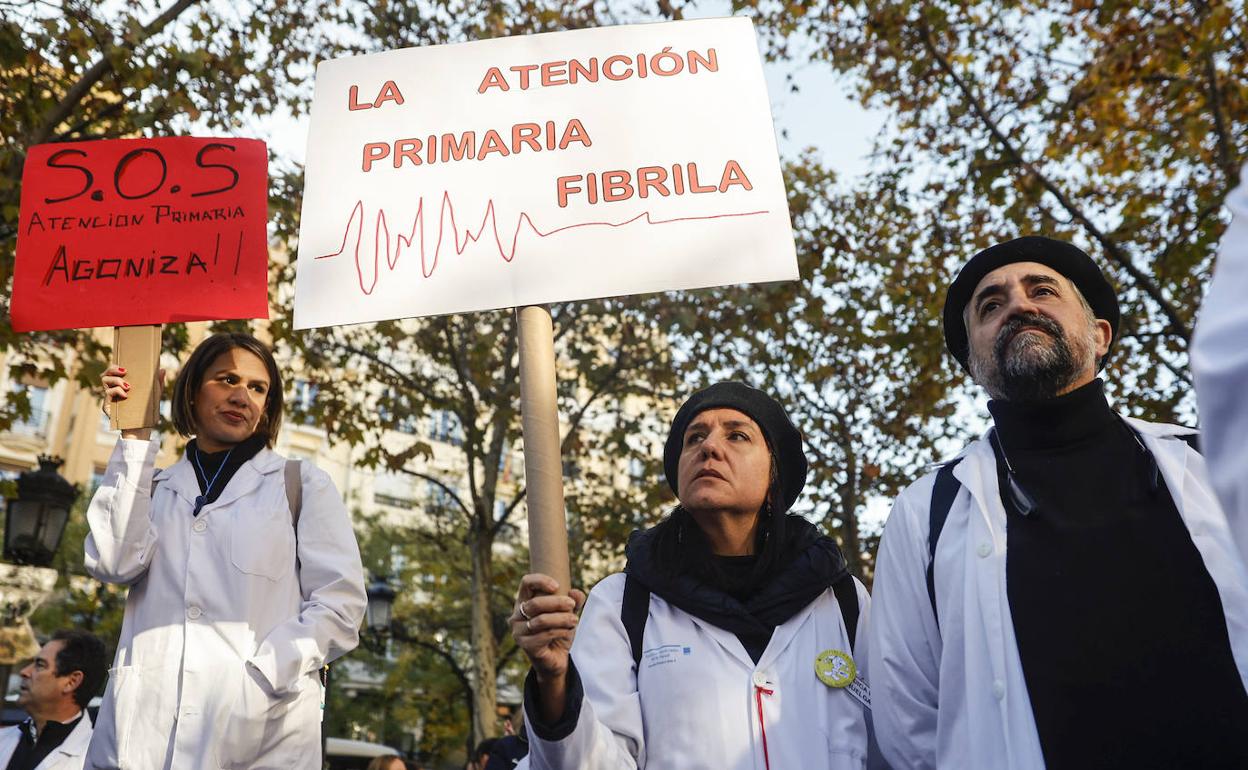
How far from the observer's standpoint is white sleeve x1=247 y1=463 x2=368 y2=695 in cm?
276

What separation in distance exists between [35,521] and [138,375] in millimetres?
4435

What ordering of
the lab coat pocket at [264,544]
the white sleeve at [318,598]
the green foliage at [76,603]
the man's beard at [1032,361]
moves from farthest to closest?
the green foliage at [76,603], the lab coat pocket at [264,544], the white sleeve at [318,598], the man's beard at [1032,361]

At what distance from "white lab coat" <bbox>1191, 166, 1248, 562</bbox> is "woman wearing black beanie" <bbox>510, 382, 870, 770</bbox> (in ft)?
4.31

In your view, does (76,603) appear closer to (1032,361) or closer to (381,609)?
(381,609)

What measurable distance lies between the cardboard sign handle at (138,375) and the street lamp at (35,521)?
4.22 m

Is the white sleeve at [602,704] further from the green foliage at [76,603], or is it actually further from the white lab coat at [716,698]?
the green foliage at [76,603]

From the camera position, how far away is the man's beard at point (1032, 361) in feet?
8.30

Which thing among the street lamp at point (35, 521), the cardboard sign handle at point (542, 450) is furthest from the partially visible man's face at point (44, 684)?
the cardboard sign handle at point (542, 450)

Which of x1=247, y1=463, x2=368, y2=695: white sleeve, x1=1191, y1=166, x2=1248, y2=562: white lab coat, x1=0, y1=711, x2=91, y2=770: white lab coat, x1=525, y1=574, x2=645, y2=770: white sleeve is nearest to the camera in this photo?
x1=1191, y1=166, x2=1248, y2=562: white lab coat

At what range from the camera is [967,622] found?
7.50 ft

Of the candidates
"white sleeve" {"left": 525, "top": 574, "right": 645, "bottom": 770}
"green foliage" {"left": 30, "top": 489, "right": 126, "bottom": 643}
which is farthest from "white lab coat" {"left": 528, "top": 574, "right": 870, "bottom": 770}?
"green foliage" {"left": 30, "top": 489, "right": 126, "bottom": 643}

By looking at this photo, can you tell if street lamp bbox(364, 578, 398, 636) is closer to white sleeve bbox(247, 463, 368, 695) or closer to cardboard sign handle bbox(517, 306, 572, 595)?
white sleeve bbox(247, 463, 368, 695)

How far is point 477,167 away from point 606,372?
35.9ft

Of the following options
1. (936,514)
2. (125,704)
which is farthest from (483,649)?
(936,514)
